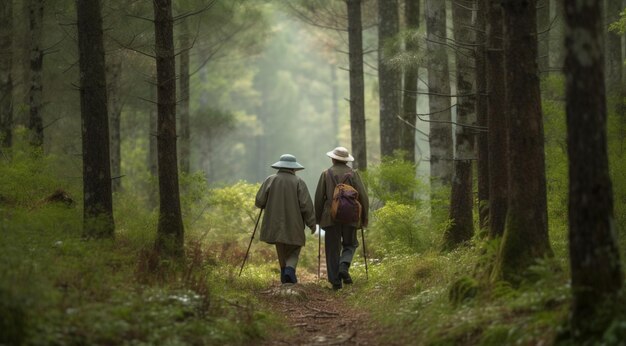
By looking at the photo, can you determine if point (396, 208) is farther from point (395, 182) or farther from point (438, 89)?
point (438, 89)

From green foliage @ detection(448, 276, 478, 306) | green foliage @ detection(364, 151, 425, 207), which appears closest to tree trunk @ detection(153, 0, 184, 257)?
green foliage @ detection(448, 276, 478, 306)

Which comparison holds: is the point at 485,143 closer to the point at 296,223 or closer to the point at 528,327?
the point at 296,223

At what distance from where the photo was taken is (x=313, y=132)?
241 feet

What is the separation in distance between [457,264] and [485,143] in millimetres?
1908

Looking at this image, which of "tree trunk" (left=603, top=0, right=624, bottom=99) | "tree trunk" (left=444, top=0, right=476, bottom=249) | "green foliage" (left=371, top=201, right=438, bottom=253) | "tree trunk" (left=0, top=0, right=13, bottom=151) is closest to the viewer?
"tree trunk" (left=444, top=0, right=476, bottom=249)

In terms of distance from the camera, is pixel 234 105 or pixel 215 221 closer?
pixel 215 221

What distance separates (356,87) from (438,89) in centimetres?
437

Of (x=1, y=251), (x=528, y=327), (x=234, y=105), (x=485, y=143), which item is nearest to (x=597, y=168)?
(x=528, y=327)

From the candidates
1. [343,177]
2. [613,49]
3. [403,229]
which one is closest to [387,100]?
[613,49]

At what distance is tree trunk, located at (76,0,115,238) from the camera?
34.6ft

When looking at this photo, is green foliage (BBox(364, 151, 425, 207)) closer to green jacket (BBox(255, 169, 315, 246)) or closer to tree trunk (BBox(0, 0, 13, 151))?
green jacket (BBox(255, 169, 315, 246))

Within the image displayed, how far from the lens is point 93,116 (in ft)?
34.8

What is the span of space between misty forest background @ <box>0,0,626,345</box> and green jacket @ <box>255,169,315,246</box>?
0.89 meters

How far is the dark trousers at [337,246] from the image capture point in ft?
39.3
